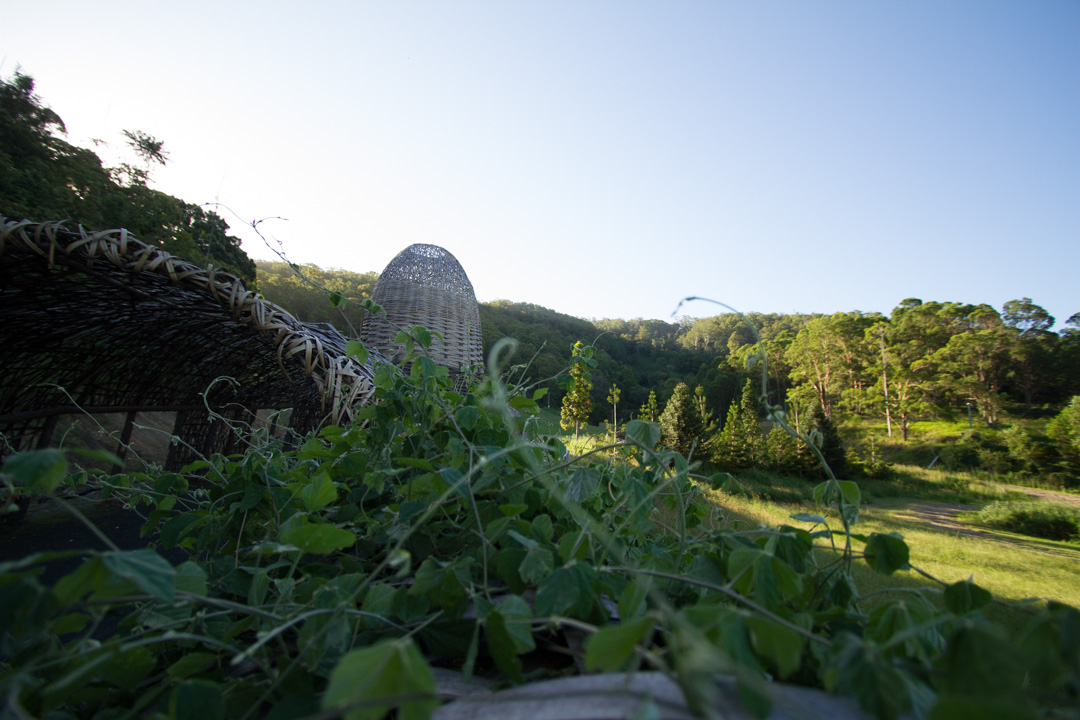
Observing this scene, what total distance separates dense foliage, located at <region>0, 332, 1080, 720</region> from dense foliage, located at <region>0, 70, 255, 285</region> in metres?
4.81

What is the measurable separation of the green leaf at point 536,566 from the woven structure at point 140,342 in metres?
0.59

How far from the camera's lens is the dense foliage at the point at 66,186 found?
5039mm

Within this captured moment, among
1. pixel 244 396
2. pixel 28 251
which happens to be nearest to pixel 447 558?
pixel 28 251

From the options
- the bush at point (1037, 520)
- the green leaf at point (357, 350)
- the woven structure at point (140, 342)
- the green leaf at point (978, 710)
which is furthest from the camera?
the bush at point (1037, 520)

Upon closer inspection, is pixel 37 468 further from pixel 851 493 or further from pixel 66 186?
pixel 66 186

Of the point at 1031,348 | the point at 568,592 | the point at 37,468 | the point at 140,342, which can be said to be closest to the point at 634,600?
the point at 568,592

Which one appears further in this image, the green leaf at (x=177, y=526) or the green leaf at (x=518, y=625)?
the green leaf at (x=177, y=526)

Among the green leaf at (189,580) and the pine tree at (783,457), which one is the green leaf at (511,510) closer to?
the green leaf at (189,580)

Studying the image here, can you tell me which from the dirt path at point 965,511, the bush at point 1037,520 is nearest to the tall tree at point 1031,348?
the dirt path at point 965,511

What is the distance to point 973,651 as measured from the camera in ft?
0.74

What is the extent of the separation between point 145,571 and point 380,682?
0.67ft

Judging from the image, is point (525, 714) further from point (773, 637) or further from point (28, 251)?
point (28, 251)

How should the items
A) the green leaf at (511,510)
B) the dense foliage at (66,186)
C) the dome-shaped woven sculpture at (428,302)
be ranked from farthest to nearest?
the dense foliage at (66,186) → the dome-shaped woven sculpture at (428,302) → the green leaf at (511,510)

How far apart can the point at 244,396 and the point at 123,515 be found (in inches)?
47.8
